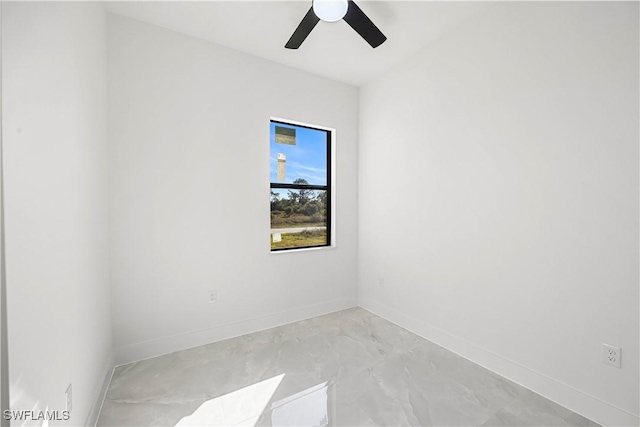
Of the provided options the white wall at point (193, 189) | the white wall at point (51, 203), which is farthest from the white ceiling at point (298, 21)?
the white wall at point (51, 203)

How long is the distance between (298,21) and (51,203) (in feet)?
6.73

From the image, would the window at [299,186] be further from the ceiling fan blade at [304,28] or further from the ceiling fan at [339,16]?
the ceiling fan at [339,16]

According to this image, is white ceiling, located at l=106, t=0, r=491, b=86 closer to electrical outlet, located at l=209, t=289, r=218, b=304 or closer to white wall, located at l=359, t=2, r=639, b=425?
white wall, located at l=359, t=2, r=639, b=425

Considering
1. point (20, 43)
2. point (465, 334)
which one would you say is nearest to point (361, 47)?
point (20, 43)

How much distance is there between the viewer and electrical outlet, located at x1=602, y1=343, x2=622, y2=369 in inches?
64.9

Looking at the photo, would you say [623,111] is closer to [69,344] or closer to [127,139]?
[69,344]

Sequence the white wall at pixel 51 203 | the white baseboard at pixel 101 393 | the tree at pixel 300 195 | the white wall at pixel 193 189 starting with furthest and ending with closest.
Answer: the tree at pixel 300 195 → the white wall at pixel 193 189 → the white baseboard at pixel 101 393 → the white wall at pixel 51 203

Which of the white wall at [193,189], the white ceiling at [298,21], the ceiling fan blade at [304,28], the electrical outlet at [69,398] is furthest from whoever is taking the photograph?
the white wall at [193,189]

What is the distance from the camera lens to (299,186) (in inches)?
129

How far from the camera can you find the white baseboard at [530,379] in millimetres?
1677

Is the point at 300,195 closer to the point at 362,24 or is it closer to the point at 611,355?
the point at 362,24

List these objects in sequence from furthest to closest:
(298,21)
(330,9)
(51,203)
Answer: (298,21)
(330,9)
(51,203)

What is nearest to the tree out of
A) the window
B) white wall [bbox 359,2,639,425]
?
the window

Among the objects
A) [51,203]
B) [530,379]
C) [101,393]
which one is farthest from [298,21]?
[530,379]
